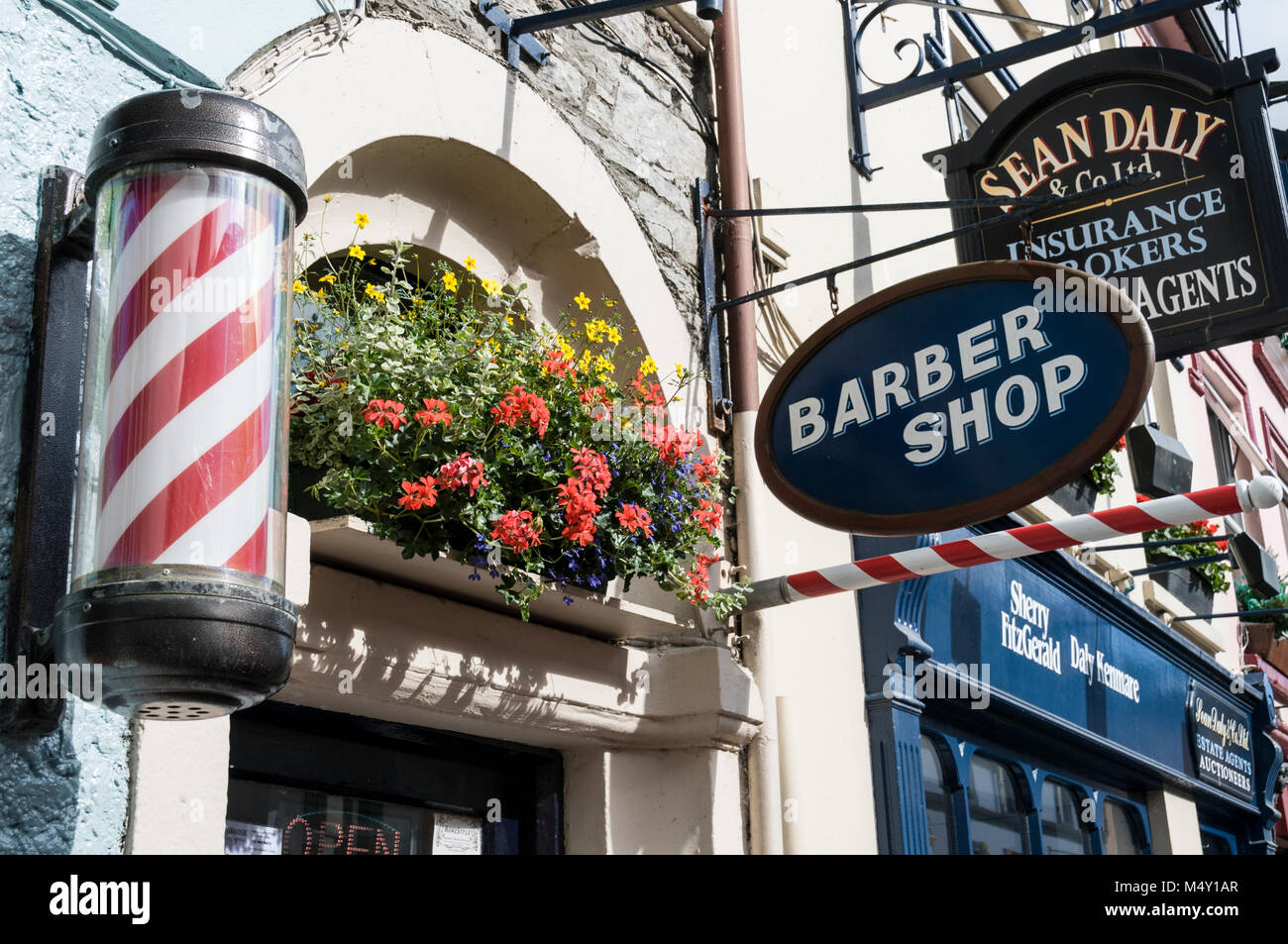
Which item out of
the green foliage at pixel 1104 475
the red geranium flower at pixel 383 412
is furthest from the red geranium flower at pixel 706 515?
the green foliage at pixel 1104 475

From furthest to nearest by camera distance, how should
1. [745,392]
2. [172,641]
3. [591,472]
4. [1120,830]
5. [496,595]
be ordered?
[1120,830] → [745,392] → [496,595] → [591,472] → [172,641]

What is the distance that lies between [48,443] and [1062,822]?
5.82 metres

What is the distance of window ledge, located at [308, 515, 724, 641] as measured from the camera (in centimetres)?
306

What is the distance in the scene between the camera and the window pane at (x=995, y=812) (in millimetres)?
5996

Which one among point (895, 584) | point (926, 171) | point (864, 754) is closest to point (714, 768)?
point (864, 754)

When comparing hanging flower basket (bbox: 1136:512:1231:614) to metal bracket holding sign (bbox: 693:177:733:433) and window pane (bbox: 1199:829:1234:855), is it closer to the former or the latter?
window pane (bbox: 1199:829:1234:855)

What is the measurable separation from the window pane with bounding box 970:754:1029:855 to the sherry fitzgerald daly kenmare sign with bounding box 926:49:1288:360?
86.9 inches

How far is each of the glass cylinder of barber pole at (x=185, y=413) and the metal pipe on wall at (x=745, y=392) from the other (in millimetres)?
2495

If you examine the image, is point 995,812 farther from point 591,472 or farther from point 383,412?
point 383,412

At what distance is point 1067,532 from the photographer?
12.5ft

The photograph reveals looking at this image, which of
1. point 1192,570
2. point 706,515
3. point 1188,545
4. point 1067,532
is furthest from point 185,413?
point 1192,570

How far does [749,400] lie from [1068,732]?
304cm

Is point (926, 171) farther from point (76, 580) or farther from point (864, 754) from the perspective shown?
point (76, 580)
